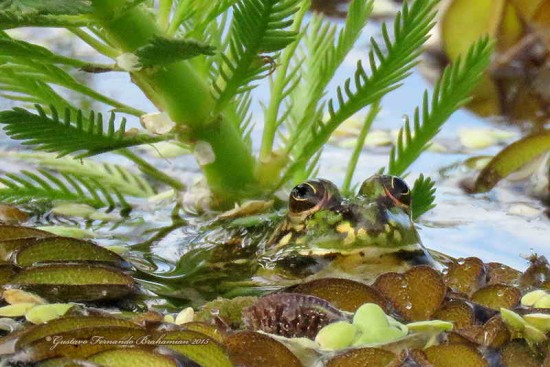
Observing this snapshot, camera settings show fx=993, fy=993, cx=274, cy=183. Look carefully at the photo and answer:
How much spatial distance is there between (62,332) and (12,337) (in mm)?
89

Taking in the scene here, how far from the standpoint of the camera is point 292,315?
1644 millimetres

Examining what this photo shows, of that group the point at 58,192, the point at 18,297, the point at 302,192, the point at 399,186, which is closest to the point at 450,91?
the point at 399,186

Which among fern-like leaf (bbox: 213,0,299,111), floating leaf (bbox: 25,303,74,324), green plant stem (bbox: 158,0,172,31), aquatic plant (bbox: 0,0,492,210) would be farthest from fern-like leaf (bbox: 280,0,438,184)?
floating leaf (bbox: 25,303,74,324)

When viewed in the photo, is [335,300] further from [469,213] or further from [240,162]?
[469,213]

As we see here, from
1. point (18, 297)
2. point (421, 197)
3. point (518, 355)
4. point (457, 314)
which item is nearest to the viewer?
point (518, 355)

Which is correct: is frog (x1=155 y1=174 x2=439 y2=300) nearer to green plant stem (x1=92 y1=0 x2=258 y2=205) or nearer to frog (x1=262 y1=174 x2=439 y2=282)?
frog (x1=262 y1=174 x2=439 y2=282)

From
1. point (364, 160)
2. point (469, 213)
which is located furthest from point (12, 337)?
point (364, 160)

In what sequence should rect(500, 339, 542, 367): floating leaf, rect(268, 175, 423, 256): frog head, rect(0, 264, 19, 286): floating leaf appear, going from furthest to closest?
rect(268, 175, 423, 256): frog head, rect(0, 264, 19, 286): floating leaf, rect(500, 339, 542, 367): floating leaf

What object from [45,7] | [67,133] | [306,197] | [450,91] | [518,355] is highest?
[45,7]

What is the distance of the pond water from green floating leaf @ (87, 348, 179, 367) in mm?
842

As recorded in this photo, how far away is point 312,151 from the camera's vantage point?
2.41 m

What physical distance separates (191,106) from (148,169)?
0.32 m

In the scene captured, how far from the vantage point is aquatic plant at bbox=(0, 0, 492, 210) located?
6.52ft

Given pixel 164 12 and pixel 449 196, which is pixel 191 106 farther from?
pixel 449 196
